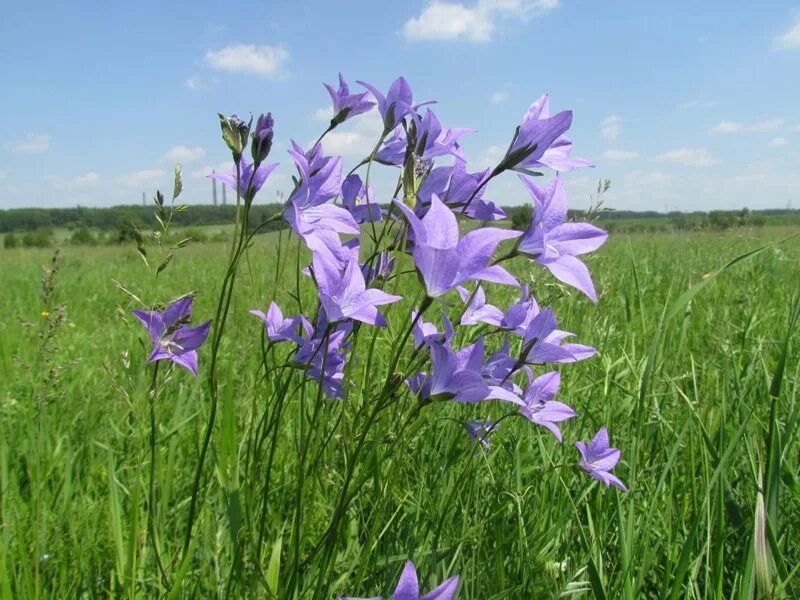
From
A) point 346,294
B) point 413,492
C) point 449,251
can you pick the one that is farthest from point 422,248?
point 413,492

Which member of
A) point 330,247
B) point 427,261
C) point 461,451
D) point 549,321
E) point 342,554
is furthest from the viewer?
point 461,451

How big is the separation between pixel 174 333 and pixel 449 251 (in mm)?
587

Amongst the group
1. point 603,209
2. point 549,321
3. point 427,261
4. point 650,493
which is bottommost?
point 650,493

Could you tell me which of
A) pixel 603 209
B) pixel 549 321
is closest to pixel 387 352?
pixel 603 209

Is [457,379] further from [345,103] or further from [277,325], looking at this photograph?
[345,103]

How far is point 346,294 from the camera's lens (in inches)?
33.9

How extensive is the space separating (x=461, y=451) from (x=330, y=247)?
3.16ft

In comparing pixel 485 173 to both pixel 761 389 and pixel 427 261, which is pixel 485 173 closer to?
pixel 427 261

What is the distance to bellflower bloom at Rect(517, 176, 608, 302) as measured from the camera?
3.05ft

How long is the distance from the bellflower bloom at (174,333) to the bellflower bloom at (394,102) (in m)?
0.46

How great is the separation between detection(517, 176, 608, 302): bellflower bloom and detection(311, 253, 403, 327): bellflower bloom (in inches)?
10.8

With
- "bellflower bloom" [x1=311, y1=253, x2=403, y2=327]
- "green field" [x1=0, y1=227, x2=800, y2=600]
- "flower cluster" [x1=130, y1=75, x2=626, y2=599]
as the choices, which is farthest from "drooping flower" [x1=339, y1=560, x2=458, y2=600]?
"bellflower bloom" [x1=311, y1=253, x2=403, y2=327]

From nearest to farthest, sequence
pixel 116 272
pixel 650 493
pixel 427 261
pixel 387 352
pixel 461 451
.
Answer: pixel 427 261 → pixel 650 493 → pixel 461 451 → pixel 387 352 → pixel 116 272

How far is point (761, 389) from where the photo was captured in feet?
6.23
